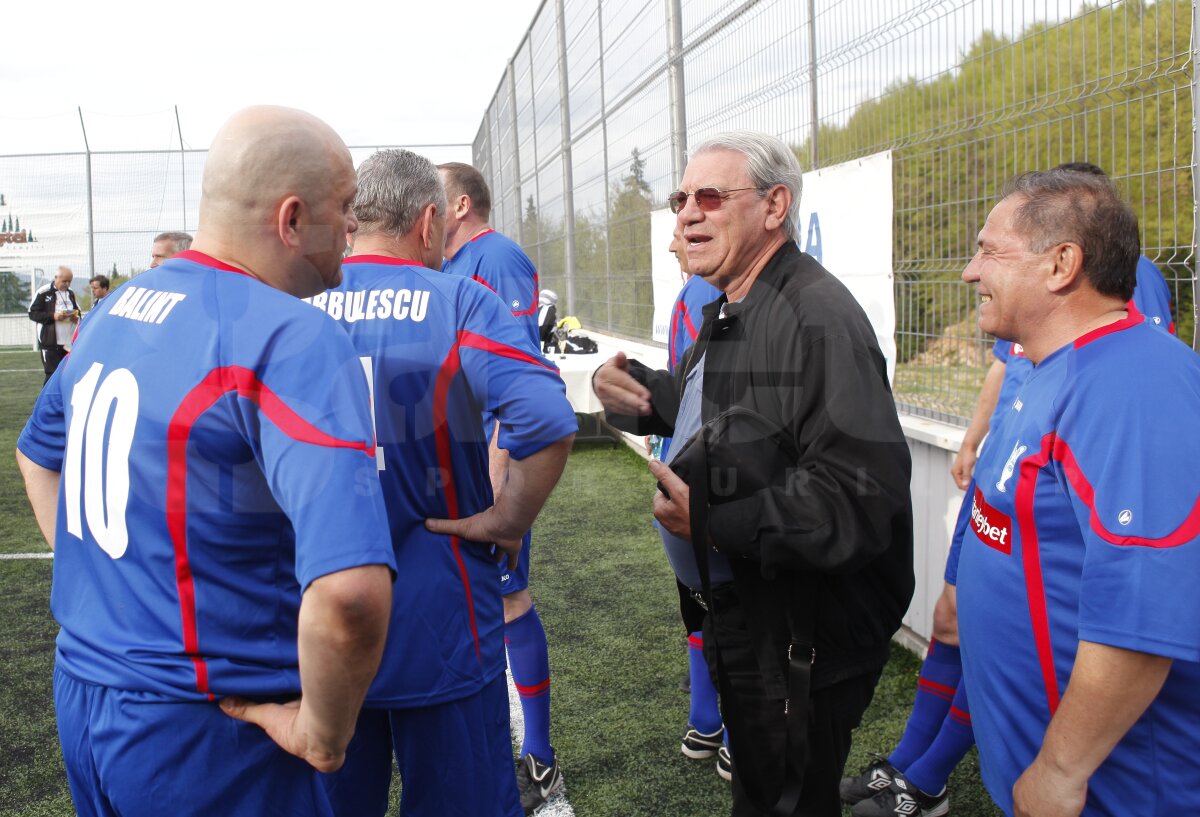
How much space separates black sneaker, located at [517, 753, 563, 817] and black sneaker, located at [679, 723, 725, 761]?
48 centimetres

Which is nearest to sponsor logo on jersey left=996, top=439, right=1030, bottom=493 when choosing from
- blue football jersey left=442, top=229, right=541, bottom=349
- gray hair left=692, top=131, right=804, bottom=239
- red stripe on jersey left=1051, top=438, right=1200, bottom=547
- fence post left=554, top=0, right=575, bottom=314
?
red stripe on jersey left=1051, top=438, right=1200, bottom=547

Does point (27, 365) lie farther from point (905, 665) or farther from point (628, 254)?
point (905, 665)

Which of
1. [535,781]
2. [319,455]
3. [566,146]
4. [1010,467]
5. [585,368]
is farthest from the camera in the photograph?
[566,146]

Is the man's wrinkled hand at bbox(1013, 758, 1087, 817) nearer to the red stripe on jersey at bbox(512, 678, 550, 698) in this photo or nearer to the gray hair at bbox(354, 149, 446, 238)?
the gray hair at bbox(354, 149, 446, 238)

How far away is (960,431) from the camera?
3.77 m

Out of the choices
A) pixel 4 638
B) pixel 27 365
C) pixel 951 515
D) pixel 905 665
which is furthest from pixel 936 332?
pixel 27 365

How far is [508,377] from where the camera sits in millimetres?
2141

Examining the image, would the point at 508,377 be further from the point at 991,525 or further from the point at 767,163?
the point at 991,525

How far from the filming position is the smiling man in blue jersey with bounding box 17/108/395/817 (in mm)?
1313

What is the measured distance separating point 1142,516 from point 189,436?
143 cm

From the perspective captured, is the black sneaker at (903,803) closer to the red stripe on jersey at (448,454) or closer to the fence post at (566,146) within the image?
the red stripe on jersey at (448,454)

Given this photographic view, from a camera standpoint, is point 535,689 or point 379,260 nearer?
point 379,260

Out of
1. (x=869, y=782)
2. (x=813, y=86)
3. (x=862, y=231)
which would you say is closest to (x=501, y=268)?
(x=862, y=231)

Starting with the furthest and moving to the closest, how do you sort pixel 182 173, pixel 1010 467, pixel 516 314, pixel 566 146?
pixel 182 173, pixel 566 146, pixel 516 314, pixel 1010 467
